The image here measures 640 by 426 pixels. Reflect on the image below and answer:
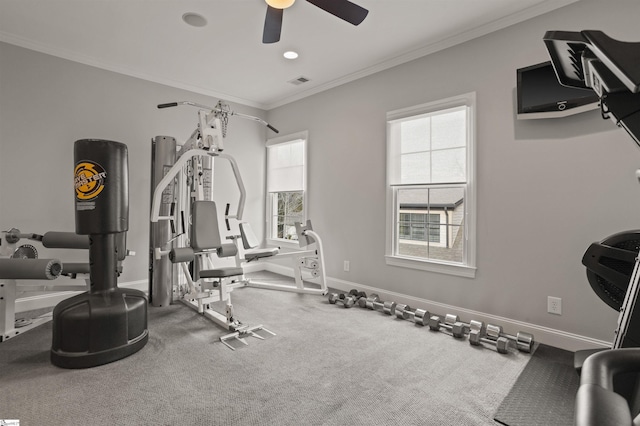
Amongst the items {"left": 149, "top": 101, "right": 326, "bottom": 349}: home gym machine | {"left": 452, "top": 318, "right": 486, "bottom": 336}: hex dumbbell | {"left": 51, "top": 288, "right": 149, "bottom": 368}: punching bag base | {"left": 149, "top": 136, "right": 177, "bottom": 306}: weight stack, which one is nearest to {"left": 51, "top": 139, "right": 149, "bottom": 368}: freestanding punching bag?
{"left": 51, "top": 288, "right": 149, "bottom": 368}: punching bag base

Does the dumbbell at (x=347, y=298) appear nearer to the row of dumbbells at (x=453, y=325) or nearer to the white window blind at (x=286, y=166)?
the row of dumbbells at (x=453, y=325)

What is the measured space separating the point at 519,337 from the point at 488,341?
8.7 inches

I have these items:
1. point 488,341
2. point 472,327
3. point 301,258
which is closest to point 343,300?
point 301,258

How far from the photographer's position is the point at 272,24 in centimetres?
237

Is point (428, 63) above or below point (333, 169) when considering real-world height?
above

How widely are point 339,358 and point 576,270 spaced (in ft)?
6.24

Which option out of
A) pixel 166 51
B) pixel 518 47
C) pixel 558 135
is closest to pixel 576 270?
pixel 558 135

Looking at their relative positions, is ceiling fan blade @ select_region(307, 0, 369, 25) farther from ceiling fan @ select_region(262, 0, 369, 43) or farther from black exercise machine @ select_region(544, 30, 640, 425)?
black exercise machine @ select_region(544, 30, 640, 425)

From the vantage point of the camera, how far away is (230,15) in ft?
9.05

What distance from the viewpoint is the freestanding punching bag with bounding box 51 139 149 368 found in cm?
208

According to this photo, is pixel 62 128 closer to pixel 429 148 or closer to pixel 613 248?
pixel 429 148

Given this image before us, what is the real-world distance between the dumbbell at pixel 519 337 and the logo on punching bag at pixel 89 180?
3.13 metres

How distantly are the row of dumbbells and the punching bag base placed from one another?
1999 millimetres

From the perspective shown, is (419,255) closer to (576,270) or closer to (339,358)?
(576,270)
